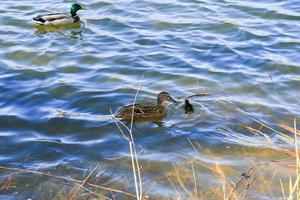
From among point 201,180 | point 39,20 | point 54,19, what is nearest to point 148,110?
point 201,180

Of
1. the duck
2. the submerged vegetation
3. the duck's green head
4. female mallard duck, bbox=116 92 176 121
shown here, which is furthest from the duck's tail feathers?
the submerged vegetation

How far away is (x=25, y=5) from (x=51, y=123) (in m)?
7.10

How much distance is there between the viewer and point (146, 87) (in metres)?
9.67

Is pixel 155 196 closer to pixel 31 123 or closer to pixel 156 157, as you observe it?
pixel 156 157

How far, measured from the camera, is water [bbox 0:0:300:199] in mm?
6891

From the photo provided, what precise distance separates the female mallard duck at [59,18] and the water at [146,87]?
206 mm

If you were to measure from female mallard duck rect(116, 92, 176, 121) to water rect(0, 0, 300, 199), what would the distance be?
137 mm

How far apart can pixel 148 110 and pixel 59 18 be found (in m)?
5.64

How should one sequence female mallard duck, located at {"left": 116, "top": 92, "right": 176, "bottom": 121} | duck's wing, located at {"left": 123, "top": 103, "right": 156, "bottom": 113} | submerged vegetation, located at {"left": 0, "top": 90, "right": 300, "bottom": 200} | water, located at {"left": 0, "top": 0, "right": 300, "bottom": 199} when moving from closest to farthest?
submerged vegetation, located at {"left": 0, "top": 90, "right": 300, "bottom": 200}
water, located at {"left": 0, "top": 0, "right": 300, "bottom": 199}
female mallard duck, located at {"left": 116, "top": 92, "right": 176, "bottom": 121}
duck's wing, located at {"left": 123, "top": 103, "right": 156, "bottom": 113}

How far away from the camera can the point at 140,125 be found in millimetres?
8508

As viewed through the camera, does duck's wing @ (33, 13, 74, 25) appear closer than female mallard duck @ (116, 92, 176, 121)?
No

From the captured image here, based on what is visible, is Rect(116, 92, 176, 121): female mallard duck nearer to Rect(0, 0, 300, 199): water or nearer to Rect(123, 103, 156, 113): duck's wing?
Rect(123, 103, 156, 113): duck's wing

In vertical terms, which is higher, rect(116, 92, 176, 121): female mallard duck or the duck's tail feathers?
the duck's tail feathers

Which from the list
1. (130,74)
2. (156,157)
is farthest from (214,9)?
(156,157)
